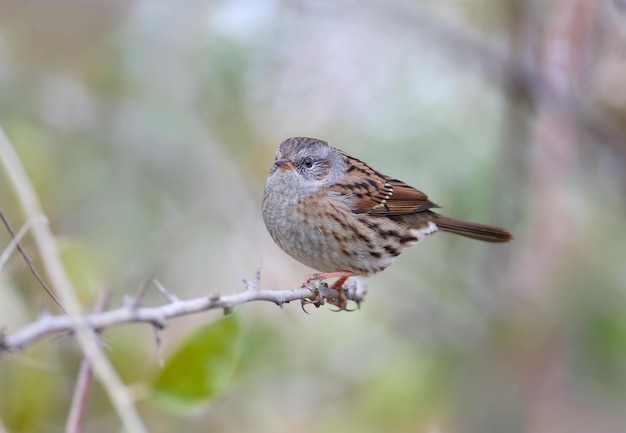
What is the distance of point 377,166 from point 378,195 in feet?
4.78

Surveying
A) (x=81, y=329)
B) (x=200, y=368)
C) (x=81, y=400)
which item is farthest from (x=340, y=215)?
(x=81, y=329)

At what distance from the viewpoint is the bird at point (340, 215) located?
4.28 m

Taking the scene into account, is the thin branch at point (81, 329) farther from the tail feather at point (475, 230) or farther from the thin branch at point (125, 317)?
the tail feather at point (475, 230)

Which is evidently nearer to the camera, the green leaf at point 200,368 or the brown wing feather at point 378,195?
the green leaf at point 200,368

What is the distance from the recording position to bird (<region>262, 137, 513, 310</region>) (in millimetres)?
4281

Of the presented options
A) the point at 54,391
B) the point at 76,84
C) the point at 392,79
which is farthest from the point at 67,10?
the point at 54,391

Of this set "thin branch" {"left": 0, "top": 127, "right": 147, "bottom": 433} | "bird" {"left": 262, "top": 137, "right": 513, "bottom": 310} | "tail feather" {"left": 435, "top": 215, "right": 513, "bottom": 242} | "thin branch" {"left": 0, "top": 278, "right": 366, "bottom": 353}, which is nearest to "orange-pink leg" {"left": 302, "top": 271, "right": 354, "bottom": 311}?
"bird" {"left": 262, "top": 137, "right": 513, "bottom": 310}

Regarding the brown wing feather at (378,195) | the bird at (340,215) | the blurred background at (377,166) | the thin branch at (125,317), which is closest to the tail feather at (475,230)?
the bird at (340,215)

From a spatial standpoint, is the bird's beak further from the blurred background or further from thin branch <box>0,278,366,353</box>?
thin branch <box>0,278,366,353</box>

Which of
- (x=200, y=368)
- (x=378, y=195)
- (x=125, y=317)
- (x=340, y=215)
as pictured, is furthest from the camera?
(x=378, y=195)

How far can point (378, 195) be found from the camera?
15.6ft

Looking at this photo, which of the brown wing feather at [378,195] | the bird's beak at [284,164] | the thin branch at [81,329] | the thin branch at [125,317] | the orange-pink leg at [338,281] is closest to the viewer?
the thin branch at [125,317]

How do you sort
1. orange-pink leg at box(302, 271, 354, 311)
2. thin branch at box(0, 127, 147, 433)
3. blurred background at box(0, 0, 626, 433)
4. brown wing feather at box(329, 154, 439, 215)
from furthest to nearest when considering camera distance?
1. blurred background at box(0, 0, 626, 433)
2. brown wing feather at box(329, 154, 439, 215)
3. orange-pink leg at box(302, 271, 354, 311)
4. thin branch at box(0, 127, 147, 433)

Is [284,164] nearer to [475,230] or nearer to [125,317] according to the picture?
[475,230]
